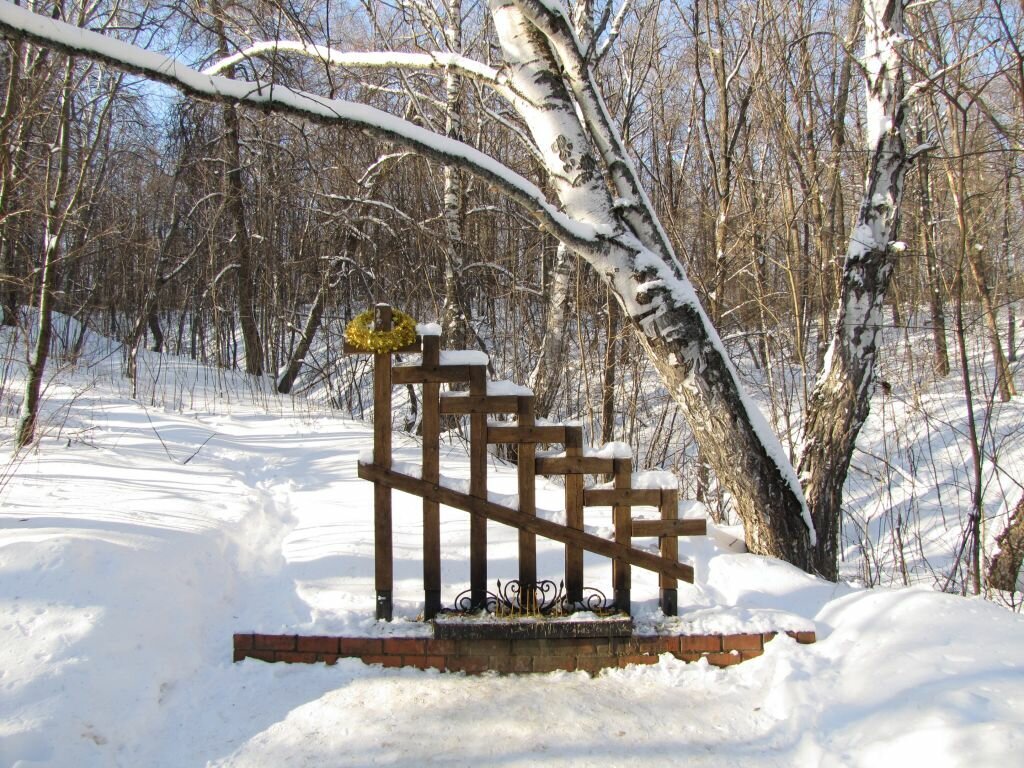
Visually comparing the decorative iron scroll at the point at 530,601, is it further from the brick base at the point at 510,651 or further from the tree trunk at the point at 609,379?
the tree trunk at the point at 609,379

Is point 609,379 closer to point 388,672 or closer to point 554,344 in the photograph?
point 554,344

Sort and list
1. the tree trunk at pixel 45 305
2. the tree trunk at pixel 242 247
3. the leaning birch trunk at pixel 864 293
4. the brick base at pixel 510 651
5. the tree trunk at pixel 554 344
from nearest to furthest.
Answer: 1. the brick base at pixel 510 651
2. the leaning birch trunk at pixel 864 293
3. the tree trunk at pixel 45 305
4. the tree trunk at pixel 554 344
5. the tree trunk at pixel 242 247

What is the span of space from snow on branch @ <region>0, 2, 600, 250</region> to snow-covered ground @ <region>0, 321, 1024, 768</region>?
191 centimetres

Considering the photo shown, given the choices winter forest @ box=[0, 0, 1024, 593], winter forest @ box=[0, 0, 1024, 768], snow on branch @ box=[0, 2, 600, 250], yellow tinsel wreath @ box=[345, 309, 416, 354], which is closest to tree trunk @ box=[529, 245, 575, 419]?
winter forest @ box=[0, 0, 1024, 593]

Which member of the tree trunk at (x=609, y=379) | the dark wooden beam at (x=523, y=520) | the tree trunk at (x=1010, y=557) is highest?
the tree trunk at (x=609, y=379)

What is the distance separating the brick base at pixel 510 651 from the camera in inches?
126

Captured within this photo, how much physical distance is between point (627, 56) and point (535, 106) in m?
4.26

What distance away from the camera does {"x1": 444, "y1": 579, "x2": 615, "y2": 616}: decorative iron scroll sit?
3438 millimetres

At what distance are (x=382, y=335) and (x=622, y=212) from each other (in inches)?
64.5

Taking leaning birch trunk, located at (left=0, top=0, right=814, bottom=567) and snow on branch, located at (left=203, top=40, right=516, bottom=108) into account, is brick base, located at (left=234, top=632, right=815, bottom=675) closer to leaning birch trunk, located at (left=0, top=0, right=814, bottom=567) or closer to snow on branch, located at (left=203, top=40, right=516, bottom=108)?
leaning birch trunk, located at (left=0, top=0, right=814, bottom=567)

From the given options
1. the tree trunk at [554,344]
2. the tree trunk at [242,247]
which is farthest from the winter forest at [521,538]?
the tree trunk at [242,247]

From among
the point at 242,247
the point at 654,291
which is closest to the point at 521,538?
the point at 654,291

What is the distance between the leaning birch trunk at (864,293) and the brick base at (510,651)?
1377 millimetres

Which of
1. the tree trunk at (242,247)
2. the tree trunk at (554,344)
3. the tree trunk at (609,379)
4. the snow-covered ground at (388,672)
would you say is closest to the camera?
the snow-covered ground at (388,672)
